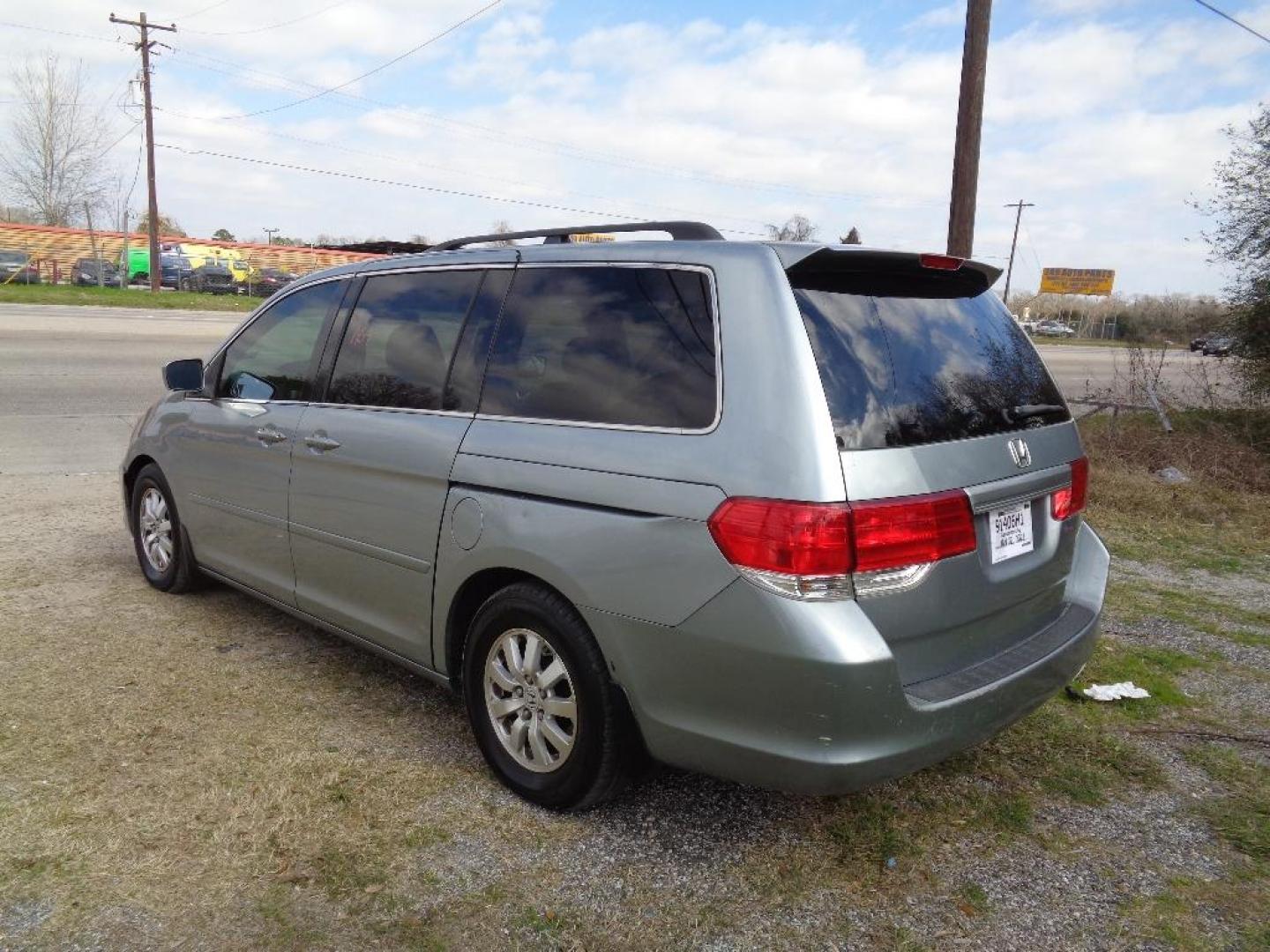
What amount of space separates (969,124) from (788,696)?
8233mm

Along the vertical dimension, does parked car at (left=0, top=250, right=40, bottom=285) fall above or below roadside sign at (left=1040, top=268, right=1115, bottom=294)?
below

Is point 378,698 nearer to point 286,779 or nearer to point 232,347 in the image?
point 286,779

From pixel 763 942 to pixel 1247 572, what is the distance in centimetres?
522

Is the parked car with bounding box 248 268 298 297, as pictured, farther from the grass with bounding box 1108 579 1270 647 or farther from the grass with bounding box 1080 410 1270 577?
the grass with bounding box 1108 579 1270 647

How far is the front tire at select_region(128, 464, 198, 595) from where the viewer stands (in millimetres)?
4762

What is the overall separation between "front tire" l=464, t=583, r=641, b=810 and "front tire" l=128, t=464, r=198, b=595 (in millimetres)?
2337

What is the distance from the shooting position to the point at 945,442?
2.57 metres

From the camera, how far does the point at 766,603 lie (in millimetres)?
2316

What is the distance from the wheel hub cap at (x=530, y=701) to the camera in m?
2.87

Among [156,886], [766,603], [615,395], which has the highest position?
[615,395]

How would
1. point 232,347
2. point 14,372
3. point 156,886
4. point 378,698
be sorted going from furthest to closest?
point 14,372, point 232,347, point 378,698, point 156,886

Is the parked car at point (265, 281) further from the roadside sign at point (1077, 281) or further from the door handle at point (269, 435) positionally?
the roadside sign at point (1077, 281)

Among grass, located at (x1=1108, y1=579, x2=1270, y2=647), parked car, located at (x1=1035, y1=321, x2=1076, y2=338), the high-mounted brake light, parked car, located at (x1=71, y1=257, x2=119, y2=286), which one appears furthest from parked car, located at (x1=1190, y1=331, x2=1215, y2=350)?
parked car, located at (x1=1035, y1=321, x2=1076, y2=338)

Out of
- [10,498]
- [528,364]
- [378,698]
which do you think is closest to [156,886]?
[378,698]
